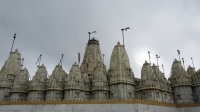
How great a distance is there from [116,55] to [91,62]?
1034cm

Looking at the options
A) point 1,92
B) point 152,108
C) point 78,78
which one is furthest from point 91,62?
point 152,108

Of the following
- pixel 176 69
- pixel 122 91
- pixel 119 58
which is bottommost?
pixel 122 91

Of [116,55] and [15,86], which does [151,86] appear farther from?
[15,86]

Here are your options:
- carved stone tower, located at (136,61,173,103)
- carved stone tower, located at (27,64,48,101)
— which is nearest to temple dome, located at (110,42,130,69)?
carved stone tower, located at (136,61,173,103)

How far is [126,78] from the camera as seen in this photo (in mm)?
39531

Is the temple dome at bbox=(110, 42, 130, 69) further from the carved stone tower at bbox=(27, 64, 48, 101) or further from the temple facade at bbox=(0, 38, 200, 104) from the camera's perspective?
the carved stone tower at bbox=(27, 64, 48, 101)

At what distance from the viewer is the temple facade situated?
1561 inches

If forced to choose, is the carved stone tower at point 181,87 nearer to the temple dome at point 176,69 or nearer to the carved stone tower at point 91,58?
the temple dome at point 176,69

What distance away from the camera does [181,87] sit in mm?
43562

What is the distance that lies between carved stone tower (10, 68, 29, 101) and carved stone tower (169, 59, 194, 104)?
3795 centimetres

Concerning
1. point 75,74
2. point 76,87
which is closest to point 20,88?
point 75,74

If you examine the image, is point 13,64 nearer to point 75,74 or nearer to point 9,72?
point 9,72

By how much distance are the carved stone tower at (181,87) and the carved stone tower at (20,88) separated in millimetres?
37949

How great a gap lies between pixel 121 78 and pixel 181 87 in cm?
1621
